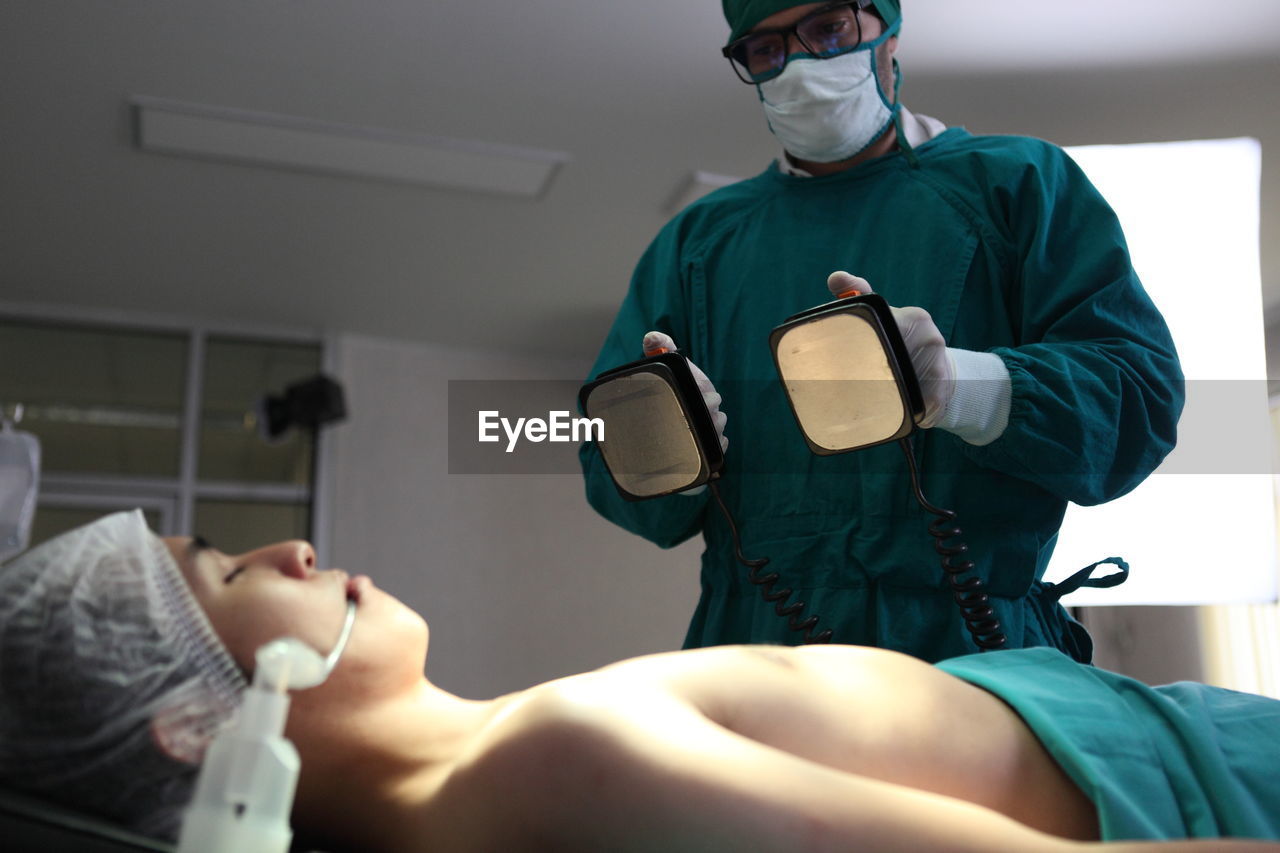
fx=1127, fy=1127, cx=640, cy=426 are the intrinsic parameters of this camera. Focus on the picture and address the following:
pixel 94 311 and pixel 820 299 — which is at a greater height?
pixel 94 311

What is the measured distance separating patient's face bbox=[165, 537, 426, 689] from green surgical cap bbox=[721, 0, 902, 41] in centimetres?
94

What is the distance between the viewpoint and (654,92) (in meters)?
3.67

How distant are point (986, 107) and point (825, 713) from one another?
325 centimetres

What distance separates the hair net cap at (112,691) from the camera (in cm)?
94

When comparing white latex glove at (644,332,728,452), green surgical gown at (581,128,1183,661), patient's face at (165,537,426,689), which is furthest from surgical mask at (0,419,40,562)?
white latex glove at (644,332,728,452)

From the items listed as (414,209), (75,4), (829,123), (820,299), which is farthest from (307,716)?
(414,209)

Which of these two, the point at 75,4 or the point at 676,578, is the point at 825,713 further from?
the point at 676,578

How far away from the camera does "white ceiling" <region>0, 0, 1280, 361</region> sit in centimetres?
330

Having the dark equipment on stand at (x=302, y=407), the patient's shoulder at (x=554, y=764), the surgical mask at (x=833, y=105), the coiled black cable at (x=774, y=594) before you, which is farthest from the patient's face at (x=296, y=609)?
the dark equipment on stand at (x=302, y=407)

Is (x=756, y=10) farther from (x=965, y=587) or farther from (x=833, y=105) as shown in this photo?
(x=965, y=587)

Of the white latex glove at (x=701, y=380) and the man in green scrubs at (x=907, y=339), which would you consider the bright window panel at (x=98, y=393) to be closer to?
the man in green scrubs at (x=907, y=339)

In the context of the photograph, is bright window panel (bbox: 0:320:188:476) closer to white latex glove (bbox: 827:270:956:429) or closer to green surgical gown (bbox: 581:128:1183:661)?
green surgical gown (bbox: 581:128:1183:661)

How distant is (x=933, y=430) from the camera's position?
1.34 metres

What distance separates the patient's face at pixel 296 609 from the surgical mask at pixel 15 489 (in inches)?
44.3
